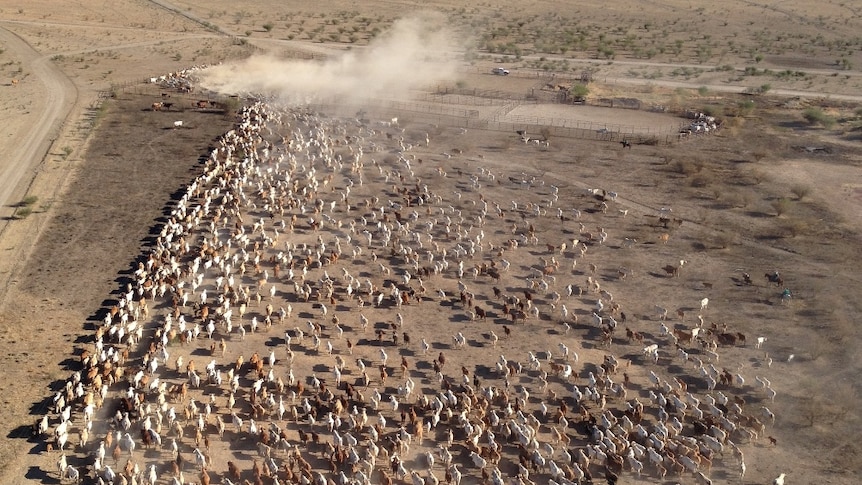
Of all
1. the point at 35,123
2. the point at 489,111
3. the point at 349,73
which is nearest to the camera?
the point at 35,123

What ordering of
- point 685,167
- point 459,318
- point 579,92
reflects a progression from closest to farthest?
point 459,318 → point 685,167 → point 579,92

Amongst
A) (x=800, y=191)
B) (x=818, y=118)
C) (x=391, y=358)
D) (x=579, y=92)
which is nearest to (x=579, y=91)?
(x=579, y=92)

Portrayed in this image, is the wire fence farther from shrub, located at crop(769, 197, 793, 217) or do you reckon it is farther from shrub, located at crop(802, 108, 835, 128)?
shrub, located at crop(769, 197, 793, 217)

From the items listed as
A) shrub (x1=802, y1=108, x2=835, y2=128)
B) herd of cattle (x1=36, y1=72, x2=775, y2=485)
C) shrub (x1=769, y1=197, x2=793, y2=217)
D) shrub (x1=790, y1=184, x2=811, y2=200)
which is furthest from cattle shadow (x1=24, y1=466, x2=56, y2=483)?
shrub (x1=802, y1=108, x2=835, y2=128)

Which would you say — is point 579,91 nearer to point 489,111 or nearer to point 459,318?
point 489,111

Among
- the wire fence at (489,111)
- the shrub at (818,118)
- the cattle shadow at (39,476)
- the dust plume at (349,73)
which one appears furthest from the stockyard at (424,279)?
the dust plume at (349,73)

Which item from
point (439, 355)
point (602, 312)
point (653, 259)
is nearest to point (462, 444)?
point (439, 355)

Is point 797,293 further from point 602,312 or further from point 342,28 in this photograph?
point 342,28
